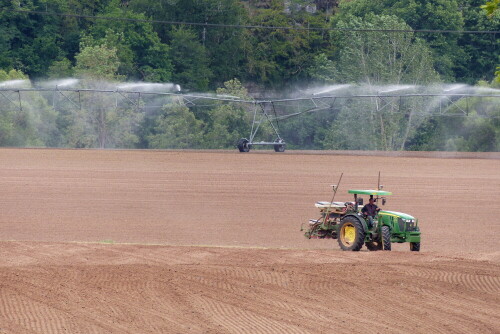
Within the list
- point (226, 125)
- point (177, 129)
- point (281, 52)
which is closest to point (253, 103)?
point (226, 125)

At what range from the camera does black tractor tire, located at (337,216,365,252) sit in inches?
783

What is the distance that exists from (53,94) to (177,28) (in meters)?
22.6

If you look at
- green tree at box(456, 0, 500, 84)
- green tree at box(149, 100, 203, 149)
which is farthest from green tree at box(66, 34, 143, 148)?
green tree at box(456, 0, 500, 84)

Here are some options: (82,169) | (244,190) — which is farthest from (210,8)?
(244,190)

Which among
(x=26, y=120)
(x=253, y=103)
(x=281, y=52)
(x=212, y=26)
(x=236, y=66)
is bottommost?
(x=26, y=120)

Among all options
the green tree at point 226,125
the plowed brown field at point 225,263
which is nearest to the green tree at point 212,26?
the green tree at point 226,125

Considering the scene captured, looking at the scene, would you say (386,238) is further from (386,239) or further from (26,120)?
(26,120)

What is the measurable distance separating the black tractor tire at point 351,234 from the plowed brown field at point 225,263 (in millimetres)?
660

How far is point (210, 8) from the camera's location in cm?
9162

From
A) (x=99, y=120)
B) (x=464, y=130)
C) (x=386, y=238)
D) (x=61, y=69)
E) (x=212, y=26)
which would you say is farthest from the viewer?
(x=212, y=26)

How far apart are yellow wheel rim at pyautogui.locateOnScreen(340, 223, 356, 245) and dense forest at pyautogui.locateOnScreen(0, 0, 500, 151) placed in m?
49.8

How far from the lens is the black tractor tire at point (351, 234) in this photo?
1989cm

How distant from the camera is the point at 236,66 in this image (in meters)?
94.9

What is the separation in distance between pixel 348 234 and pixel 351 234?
96 millimetres
